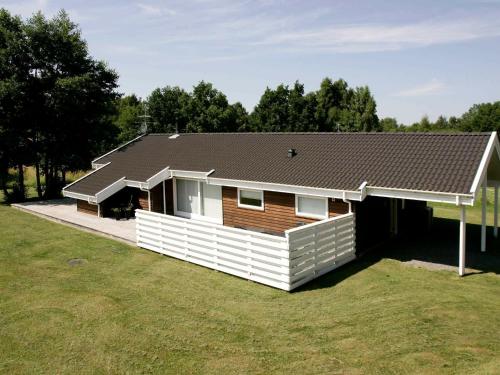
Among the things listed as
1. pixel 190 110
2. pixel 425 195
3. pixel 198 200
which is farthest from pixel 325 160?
pixel 190 110

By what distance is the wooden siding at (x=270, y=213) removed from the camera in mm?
15106

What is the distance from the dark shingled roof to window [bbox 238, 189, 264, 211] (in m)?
0.74

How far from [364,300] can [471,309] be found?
2278mm

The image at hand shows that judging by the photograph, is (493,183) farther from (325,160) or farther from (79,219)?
(79,219)

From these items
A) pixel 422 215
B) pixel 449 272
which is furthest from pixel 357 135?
pixel 449 272

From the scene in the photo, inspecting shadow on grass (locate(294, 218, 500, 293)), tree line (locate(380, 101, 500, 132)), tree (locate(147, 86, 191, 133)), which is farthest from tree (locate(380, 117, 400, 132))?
shadow on grass (locate(294, 218, 500, 293))

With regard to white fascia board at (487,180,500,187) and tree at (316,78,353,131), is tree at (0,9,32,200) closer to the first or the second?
white fascia board at (487,180,500,187)

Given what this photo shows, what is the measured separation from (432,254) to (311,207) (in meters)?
4.24

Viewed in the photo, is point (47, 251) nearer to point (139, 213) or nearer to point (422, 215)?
point (139, 213)

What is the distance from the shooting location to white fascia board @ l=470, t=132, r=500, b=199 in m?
11.6

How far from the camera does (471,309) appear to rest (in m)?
→ 9.36

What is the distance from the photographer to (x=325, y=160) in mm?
16156

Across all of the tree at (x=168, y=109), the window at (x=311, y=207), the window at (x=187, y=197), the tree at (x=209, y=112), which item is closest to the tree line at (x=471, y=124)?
the tree at (x=209, y=112)

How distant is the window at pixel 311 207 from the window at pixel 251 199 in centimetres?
167
